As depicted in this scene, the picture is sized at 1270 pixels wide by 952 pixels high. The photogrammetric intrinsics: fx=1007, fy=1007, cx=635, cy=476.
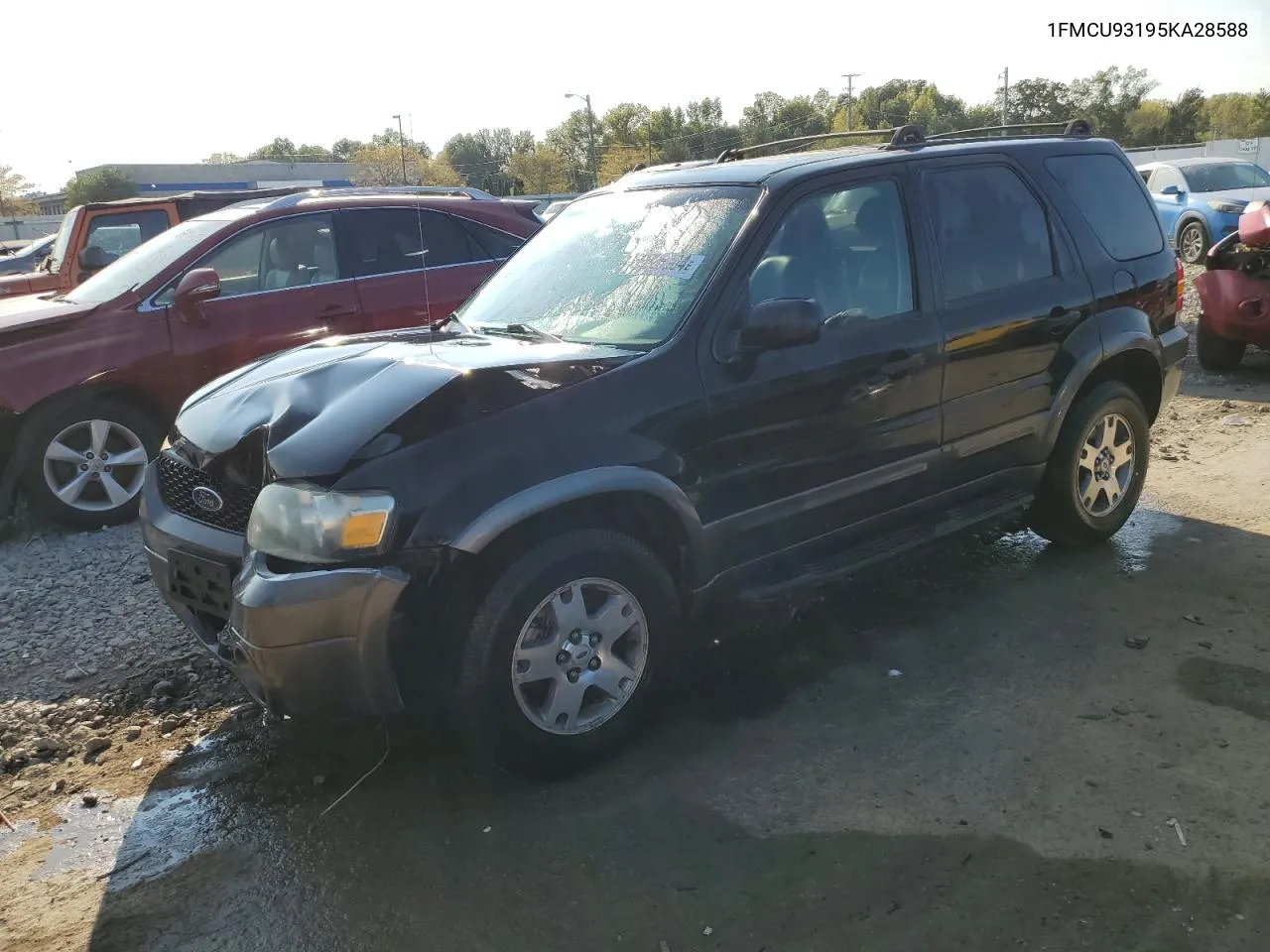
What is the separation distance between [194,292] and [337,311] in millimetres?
905

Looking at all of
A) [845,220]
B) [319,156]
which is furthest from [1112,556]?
[319,156]

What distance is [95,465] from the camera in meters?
5.99

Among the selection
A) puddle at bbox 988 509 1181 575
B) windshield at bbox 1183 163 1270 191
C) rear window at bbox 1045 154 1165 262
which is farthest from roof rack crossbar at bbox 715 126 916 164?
windshield at bbox 1183 163 1270 191

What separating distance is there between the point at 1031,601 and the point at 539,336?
251 cm

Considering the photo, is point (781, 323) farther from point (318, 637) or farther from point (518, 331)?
point (318, 637)

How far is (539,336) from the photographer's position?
3695 mm

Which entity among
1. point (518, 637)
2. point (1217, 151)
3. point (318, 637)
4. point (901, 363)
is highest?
point (1217, 151)

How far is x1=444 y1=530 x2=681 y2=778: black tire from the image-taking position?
2.95 metres

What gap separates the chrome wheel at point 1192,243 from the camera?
603 inches

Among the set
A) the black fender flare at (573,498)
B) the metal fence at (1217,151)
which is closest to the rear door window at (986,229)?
the black fender flare at (573,498)

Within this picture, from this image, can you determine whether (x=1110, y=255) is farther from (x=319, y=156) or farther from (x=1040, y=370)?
(x=319, y=156)

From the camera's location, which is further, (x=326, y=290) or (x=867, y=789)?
(x=326, y=290)

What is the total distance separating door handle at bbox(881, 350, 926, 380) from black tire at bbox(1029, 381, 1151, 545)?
3.93 feet

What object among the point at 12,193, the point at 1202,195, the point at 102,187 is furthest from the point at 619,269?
the point at 12,193
